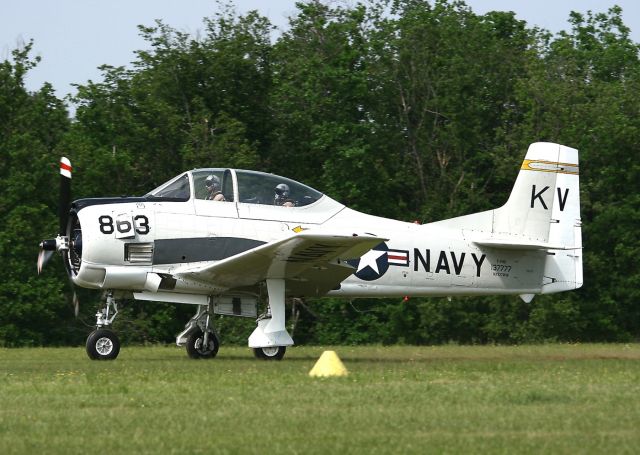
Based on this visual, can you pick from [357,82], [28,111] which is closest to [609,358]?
[357,82]

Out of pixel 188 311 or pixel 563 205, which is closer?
pixel 563 205

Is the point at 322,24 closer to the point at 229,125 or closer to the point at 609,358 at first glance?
the point at 229,125

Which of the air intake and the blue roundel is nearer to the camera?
the air intake

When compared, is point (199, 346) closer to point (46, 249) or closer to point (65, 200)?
point (46, 249)

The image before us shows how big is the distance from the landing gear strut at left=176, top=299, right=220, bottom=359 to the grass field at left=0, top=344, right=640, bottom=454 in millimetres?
1711

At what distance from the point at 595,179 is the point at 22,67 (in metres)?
16.1

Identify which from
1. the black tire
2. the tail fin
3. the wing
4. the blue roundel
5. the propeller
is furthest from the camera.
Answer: the tail fin

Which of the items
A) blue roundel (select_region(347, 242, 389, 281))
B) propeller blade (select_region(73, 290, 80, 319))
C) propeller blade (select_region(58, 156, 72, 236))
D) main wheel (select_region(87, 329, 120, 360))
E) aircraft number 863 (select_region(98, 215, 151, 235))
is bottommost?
propeller blade (select_region(73, 290, 80, 319))

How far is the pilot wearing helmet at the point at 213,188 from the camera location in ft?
49.9

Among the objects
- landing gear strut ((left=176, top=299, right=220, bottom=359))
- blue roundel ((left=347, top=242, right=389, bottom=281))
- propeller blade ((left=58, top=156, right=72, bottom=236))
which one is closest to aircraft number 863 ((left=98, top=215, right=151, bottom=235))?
propeller blade ((left=58, top=156, right=72, bottom=236))

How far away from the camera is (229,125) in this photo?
29.6 m

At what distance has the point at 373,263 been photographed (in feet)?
52.9

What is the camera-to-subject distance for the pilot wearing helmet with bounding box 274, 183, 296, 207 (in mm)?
15500

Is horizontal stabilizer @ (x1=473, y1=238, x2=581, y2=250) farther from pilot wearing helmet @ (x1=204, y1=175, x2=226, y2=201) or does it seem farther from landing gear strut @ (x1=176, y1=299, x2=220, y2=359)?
landing gear strut @ (x1=176, y1=299, x2=220, y2=359)
